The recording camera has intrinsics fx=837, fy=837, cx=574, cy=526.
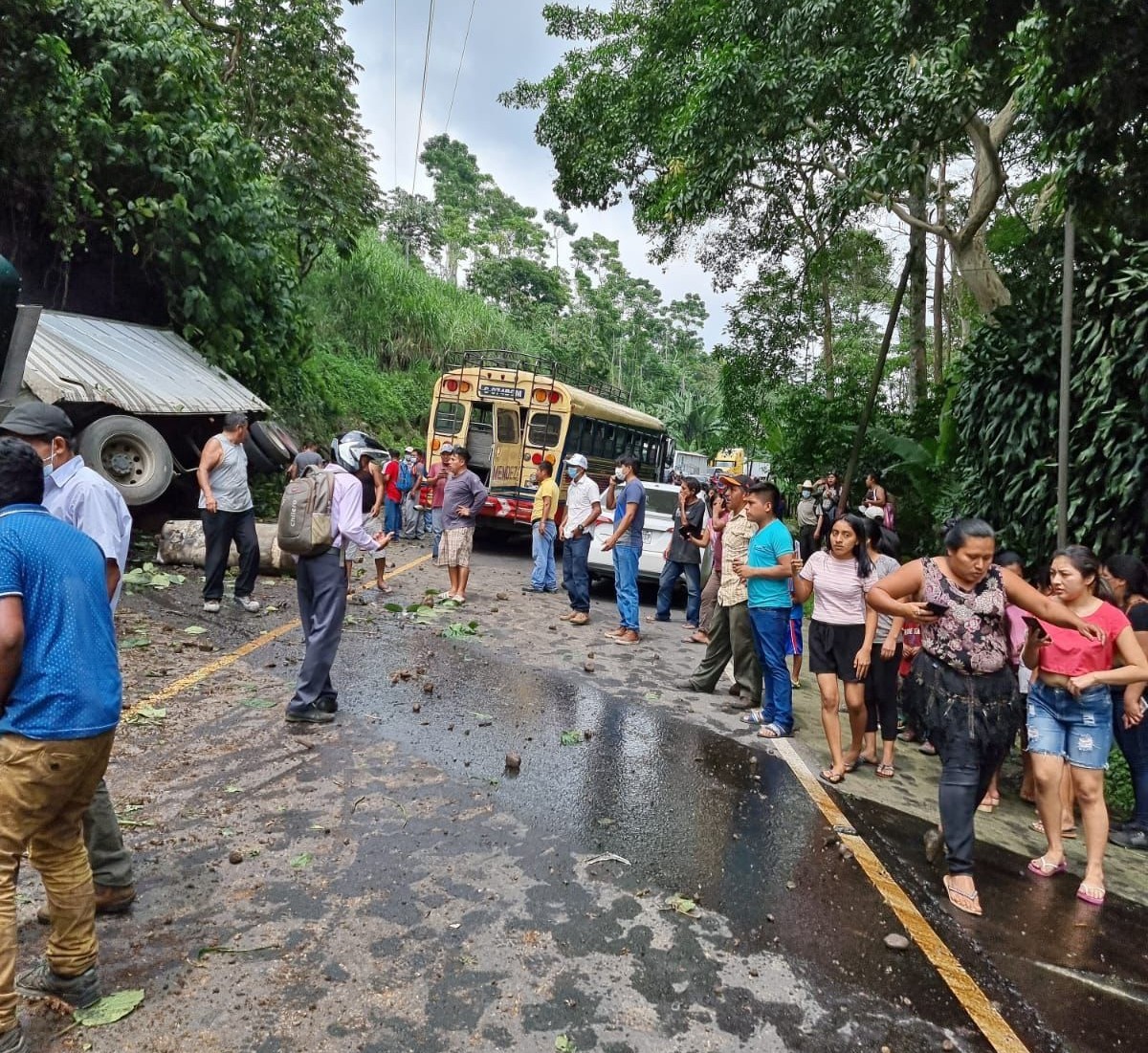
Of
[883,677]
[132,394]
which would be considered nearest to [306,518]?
[883,677]

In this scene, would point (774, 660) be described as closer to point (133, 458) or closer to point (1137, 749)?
point (1137, 749)

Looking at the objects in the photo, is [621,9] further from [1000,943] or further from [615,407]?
[1000,943]

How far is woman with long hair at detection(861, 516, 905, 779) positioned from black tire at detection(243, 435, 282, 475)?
10.7 m

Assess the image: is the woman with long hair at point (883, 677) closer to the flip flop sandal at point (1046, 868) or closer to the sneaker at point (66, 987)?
the flip flop sandal at point (1046, 868)

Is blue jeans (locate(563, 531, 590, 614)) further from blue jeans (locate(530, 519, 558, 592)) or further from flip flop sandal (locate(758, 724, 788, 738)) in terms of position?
flip flop sandal (locate(758, 724, 788, 738))

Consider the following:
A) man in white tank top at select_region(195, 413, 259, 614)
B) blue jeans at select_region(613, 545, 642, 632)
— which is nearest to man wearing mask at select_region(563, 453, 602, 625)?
blue jeans at select_region(613, 545, 642, 632)

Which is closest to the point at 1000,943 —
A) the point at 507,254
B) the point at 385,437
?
the point at 385,437

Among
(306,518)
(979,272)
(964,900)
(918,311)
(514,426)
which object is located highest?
(918,311)

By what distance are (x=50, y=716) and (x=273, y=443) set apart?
39.8ft

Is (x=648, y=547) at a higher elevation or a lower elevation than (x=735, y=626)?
higher

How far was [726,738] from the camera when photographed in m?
6.00

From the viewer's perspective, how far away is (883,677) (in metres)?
5.52

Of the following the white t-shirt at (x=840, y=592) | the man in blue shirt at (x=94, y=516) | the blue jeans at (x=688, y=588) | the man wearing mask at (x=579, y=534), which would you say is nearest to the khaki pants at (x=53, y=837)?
the man in blue shirt at (x=94, y=516)

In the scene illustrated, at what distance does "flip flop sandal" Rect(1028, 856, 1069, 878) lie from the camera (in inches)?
170
